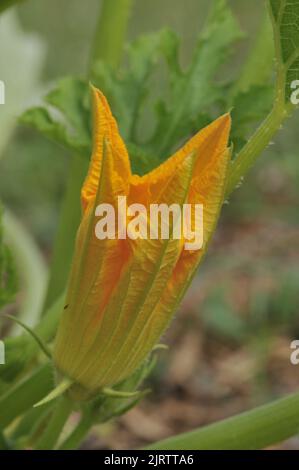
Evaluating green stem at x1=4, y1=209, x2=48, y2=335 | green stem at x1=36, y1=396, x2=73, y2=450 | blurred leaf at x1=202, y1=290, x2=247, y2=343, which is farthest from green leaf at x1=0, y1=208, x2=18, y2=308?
blurred leaf at x1=202, y1=290, x2=247, y2=343

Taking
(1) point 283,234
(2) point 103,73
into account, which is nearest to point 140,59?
(2) point 103,73

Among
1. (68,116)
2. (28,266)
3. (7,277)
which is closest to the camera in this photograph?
(7,277)

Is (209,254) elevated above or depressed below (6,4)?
below

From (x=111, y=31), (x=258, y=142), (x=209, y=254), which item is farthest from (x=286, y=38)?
(x=209, y=254)

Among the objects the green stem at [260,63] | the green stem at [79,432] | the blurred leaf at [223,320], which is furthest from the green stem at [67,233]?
the blurred leaf at [223,320]

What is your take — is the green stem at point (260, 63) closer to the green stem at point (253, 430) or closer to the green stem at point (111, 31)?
the green stem at point (111, 31)

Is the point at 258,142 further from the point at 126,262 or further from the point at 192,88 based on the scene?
the point at 192,88
